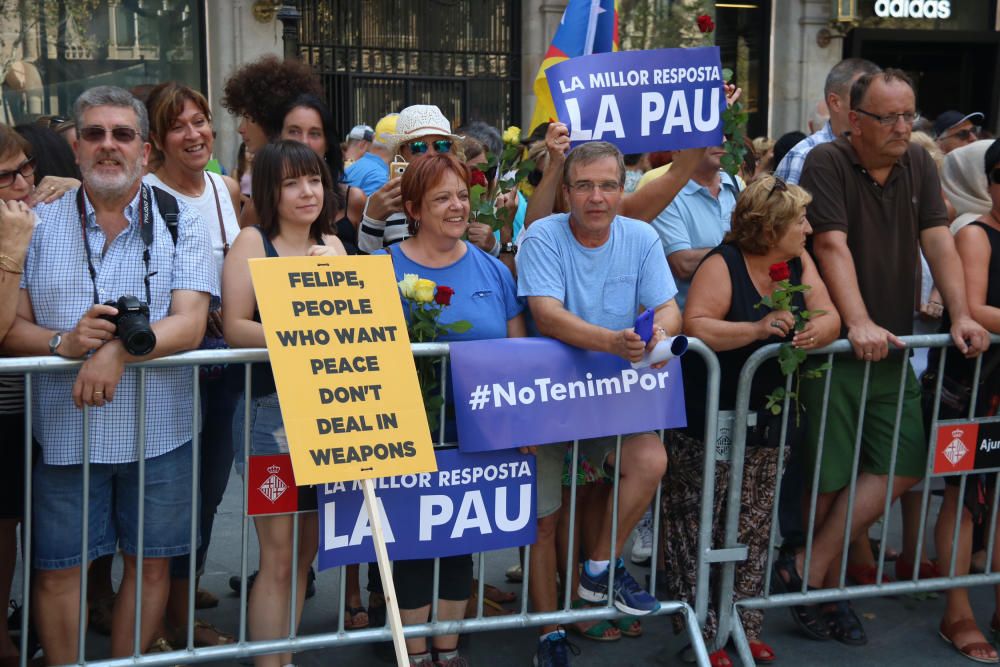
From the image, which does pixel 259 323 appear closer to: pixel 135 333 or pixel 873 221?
pixel 135 333

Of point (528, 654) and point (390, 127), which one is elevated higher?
point (390, 127)

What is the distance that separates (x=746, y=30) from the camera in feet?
52.3

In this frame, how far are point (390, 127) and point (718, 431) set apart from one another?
162 inches

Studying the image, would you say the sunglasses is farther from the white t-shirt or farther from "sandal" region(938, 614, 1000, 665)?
the white t-shirt

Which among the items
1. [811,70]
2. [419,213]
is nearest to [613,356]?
[419,213]

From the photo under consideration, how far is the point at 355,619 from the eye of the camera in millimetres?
4773

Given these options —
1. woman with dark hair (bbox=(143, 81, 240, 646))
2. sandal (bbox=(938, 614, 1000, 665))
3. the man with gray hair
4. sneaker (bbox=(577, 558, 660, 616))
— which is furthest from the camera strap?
sandal (bbox=(938, 614, 1000, 665))

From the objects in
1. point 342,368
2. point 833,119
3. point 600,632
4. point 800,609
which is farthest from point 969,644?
point 342,368

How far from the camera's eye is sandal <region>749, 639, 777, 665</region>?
450 cm

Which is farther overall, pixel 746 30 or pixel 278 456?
pixel 746 30

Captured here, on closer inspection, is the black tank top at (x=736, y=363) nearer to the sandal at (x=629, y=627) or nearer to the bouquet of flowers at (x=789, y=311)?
the bouquet of flowers at (x=789, y=311)

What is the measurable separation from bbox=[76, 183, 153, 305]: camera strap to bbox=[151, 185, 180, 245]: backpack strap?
0.11 feet

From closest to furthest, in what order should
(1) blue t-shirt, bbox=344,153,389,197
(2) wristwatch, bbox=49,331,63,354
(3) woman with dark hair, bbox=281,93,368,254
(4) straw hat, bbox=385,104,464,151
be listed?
1. (2) wristwatch, bbox=49,331,63,354
2. (4) straw hat, bbox=385,104,464,151
3. (3) woman with dark hair, bbox=281,93,368,254
4. (1) blue t-shirt, bbox=344,153,389,197

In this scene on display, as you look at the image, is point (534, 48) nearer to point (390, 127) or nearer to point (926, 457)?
point (390, 127)
